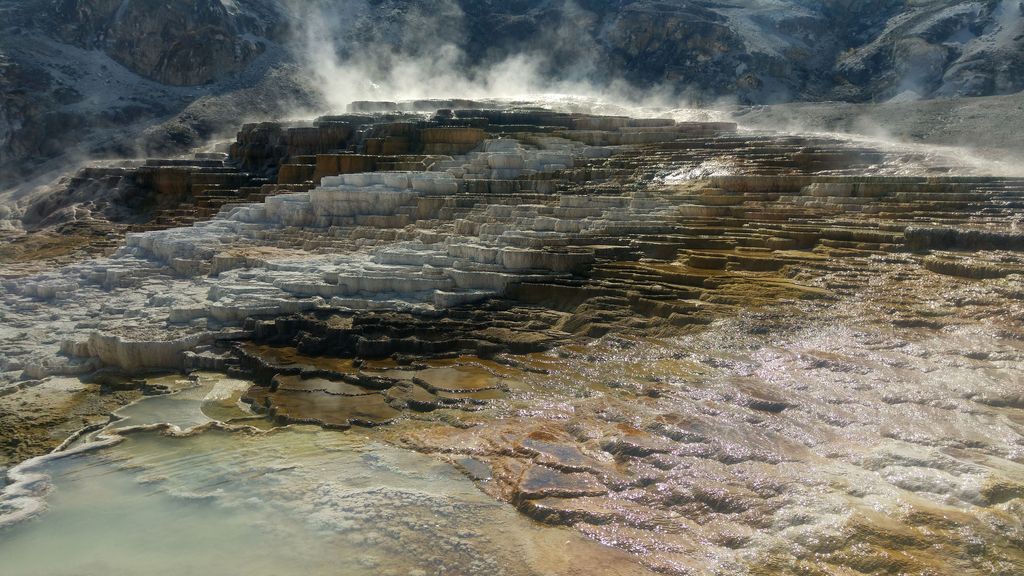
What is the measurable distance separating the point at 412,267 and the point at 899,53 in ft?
67.4

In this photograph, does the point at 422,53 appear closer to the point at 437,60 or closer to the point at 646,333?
the point at 437,60

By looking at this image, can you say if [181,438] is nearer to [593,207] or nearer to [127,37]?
[593,207]

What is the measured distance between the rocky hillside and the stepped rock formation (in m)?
11.8

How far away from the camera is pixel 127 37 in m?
25.0

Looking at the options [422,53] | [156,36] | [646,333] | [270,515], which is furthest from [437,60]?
[270,515]

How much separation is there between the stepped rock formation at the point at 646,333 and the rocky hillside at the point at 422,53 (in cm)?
1182

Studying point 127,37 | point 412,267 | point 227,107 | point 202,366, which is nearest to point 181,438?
point 202,366

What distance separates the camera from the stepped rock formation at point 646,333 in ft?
12.7

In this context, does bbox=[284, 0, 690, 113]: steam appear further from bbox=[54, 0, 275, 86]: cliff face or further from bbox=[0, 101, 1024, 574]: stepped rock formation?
bbox=[0, 101, 1024, 574]: stepped rock formation

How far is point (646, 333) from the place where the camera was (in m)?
6.59

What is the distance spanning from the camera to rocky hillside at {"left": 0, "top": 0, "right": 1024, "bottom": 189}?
2217 centimetres

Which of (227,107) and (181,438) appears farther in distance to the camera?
(227,107)

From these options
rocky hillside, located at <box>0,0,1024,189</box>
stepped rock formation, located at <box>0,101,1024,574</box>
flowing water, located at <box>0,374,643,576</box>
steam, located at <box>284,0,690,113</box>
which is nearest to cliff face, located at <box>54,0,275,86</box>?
rocky hillside, located at <box>0,0,1024,189</box>

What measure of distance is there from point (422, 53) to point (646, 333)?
23.5 meters
